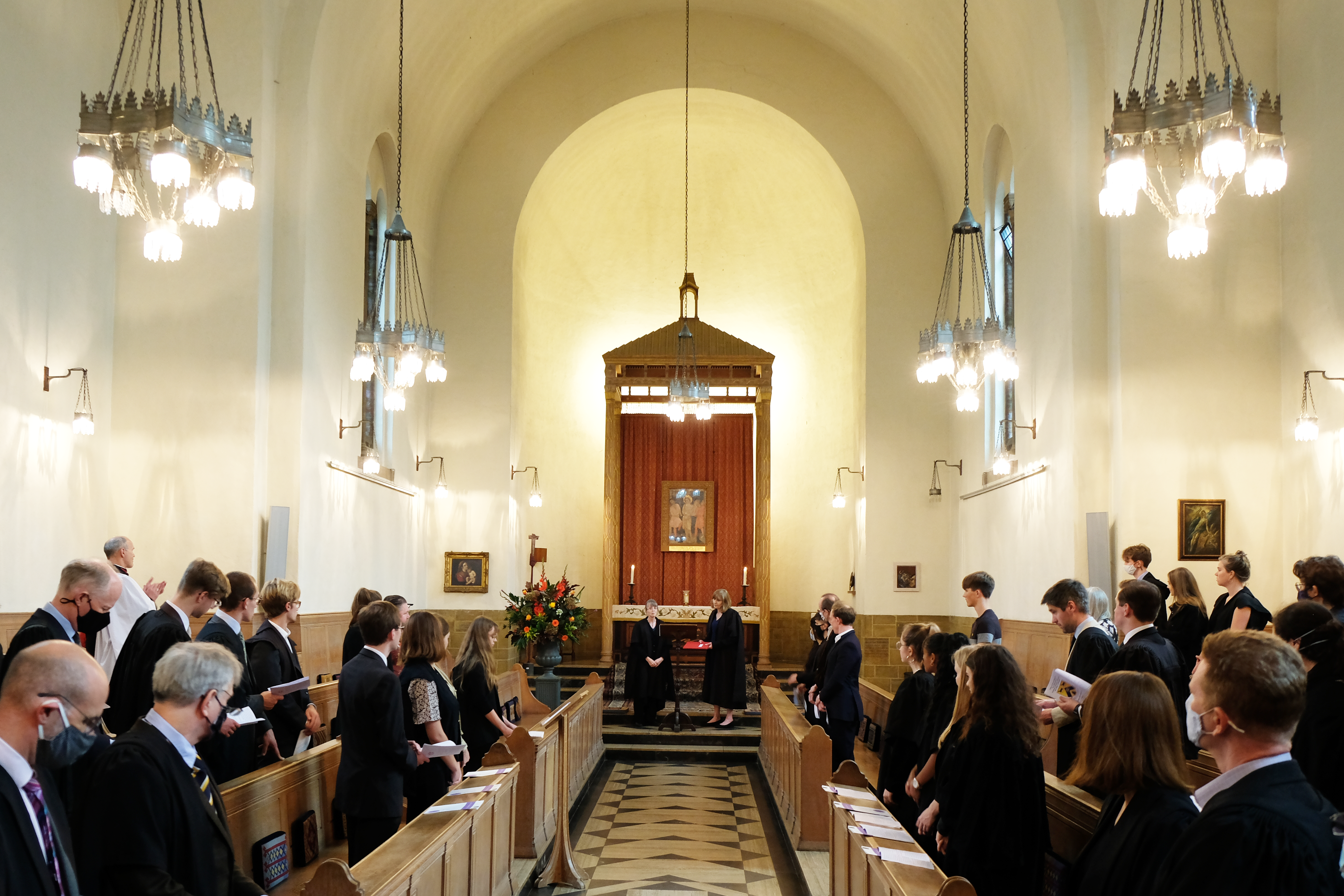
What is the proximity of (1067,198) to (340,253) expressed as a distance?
689 centimetres

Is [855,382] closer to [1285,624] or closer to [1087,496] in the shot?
[1087,496]

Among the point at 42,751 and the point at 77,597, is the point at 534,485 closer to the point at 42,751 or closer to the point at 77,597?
the point at 77,597

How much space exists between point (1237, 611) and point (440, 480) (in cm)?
1070

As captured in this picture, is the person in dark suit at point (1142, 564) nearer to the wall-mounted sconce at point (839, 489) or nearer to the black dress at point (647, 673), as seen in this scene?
the black dress at point (647, 673)

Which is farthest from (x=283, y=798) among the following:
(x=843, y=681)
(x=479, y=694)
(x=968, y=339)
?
(x=968, y=339)

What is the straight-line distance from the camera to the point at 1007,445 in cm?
1224

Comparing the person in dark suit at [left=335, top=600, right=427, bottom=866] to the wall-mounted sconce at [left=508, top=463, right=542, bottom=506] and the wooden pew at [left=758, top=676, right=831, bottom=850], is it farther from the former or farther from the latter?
the wall-mounted sconce at [left=508, top=463, right=542, bottom=506]

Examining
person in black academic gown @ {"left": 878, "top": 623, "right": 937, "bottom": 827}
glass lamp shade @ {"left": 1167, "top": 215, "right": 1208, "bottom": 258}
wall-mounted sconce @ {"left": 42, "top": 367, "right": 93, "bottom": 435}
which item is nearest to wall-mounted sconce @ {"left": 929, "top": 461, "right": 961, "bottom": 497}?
person in black academic gown @ {"left": 878, "top": 623, "right": 937, "bottom": 827}

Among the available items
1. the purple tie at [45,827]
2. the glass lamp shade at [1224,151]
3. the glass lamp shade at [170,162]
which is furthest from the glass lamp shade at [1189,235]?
the purple tie at [45,827]

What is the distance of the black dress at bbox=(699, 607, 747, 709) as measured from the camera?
1264 centimetres

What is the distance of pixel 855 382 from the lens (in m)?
16.1

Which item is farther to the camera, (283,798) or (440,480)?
(440,480)

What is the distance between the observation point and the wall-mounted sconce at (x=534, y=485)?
15203 mm

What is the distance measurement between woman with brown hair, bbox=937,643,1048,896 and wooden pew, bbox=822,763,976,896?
0.69ft
